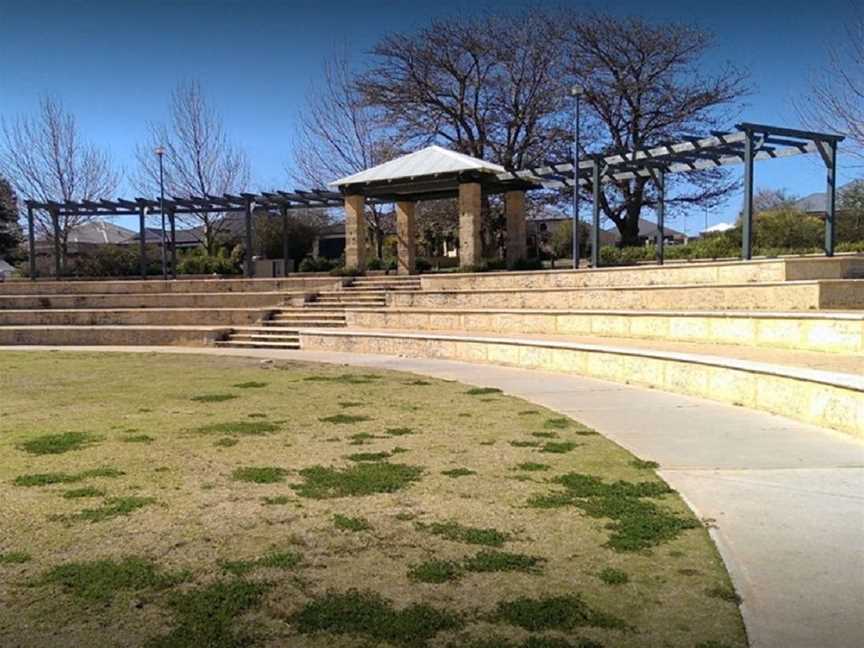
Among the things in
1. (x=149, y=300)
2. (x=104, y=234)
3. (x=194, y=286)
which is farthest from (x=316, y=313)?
(x=104, y=234)

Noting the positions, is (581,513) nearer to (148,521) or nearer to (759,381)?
(148,521)

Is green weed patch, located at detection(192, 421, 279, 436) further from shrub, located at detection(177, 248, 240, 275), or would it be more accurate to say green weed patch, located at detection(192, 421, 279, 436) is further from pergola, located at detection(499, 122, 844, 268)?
shrub, located at detection(177, 248, 240, 275)

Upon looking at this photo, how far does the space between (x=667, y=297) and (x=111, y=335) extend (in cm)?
1301

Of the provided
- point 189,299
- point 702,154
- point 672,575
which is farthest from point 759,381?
point 189,299

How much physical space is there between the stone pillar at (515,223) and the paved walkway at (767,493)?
52.7 ft

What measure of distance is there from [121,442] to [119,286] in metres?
16.9

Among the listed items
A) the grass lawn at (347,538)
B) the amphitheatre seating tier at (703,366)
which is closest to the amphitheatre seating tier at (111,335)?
the amphitheatre seating tier at (703,366)

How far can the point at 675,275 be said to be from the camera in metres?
14.1

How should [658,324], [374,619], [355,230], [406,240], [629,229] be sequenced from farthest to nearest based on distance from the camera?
[629,229] → [406,240] → [355,230] → [658,324] → [374,619]

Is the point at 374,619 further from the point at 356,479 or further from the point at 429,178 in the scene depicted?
the point at 429,178

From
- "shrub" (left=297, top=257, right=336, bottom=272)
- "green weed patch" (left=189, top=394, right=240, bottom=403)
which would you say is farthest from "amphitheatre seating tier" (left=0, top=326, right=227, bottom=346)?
"shrub" (left=297, top=257, right=336, bottom=272)

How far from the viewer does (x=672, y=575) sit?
11.1ft

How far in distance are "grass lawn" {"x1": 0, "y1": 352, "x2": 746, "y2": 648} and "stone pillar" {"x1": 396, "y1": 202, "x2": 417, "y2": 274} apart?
1662cm

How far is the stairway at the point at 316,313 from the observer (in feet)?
54.3
